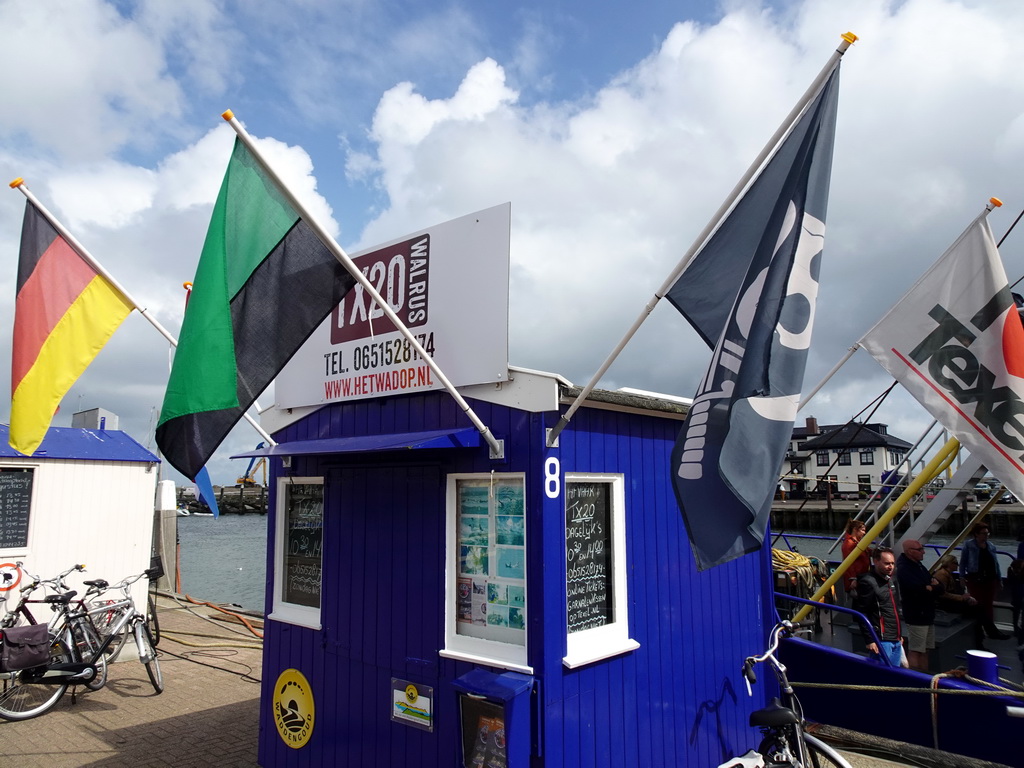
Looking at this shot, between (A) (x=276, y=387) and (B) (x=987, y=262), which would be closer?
(B) (x=987, y=262)

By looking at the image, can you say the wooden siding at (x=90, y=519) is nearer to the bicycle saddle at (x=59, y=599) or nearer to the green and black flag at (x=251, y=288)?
the bicycle saddle at (x=59, y=599)

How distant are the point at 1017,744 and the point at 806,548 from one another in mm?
37072

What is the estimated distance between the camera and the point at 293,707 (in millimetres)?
5969

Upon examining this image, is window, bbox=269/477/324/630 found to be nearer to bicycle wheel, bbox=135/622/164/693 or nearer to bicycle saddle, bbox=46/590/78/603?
bicycle wheel, bbox=135/622/164/693

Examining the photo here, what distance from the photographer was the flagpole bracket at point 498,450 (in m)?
4.70

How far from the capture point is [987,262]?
198 inches

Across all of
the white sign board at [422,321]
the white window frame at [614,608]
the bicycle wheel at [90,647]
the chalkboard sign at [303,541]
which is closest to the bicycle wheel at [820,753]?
the white window frame at [614,608]

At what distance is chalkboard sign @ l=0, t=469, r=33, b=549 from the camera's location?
29.6 ft

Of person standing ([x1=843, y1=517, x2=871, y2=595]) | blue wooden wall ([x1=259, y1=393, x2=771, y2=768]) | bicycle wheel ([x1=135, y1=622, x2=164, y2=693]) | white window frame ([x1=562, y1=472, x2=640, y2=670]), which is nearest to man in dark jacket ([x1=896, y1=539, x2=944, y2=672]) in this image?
person standing ([x1=843, y1=517, x2=871, y2=595])

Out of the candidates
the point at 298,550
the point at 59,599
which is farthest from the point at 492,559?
the point at 59,599

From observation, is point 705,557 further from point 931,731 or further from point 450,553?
point 931,731

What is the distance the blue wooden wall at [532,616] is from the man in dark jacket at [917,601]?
8.39ft

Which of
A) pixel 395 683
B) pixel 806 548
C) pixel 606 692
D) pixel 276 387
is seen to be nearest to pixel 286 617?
pixel 395 683

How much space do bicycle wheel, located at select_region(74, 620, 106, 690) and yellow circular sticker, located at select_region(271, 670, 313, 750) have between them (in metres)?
3.30
